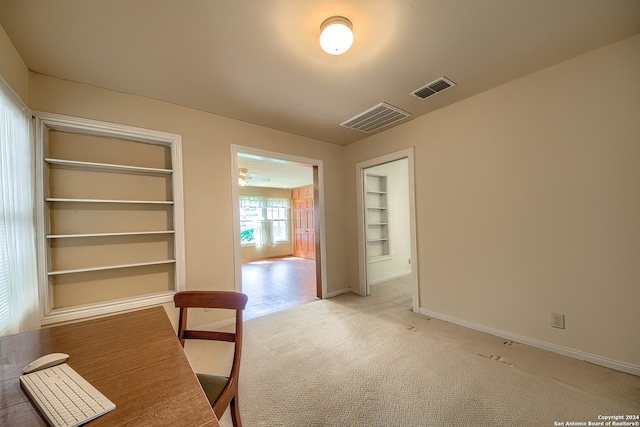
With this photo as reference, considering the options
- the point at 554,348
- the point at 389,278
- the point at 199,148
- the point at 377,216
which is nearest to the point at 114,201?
the point at 199,148

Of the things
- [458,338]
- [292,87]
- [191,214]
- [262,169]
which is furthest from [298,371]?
[262,169]

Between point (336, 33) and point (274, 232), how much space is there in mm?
7388

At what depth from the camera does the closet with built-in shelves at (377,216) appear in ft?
15.2

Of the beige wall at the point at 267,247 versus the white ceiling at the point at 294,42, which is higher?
the white ceiling at the point at 294,42

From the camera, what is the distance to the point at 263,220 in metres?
8.19

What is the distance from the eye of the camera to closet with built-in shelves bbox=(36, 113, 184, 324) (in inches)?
80.7

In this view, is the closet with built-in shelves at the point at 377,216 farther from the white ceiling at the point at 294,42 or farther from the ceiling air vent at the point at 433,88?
the white ceiling at the point at 294,42

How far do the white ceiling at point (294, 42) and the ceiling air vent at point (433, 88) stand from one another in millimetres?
73

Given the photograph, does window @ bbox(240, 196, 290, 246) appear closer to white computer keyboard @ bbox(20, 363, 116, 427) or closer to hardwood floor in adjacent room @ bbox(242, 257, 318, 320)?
hardwood floor in adjacent room @ bbox(242, 257, 318, 320)

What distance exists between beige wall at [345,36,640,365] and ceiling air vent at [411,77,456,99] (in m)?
0.44

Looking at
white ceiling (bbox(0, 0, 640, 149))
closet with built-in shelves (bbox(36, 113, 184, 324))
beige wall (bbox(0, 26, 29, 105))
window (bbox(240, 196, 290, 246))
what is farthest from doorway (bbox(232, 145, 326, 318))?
beige wall (bbox(0, 26, 29, 105))

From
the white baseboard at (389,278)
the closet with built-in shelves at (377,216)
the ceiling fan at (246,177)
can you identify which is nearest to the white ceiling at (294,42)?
the closet with built-in shelves at (377,216)

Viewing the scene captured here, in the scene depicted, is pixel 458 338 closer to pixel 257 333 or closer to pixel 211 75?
pixel 257 333

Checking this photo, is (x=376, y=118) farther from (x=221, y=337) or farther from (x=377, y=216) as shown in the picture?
(x=221, y=337)
